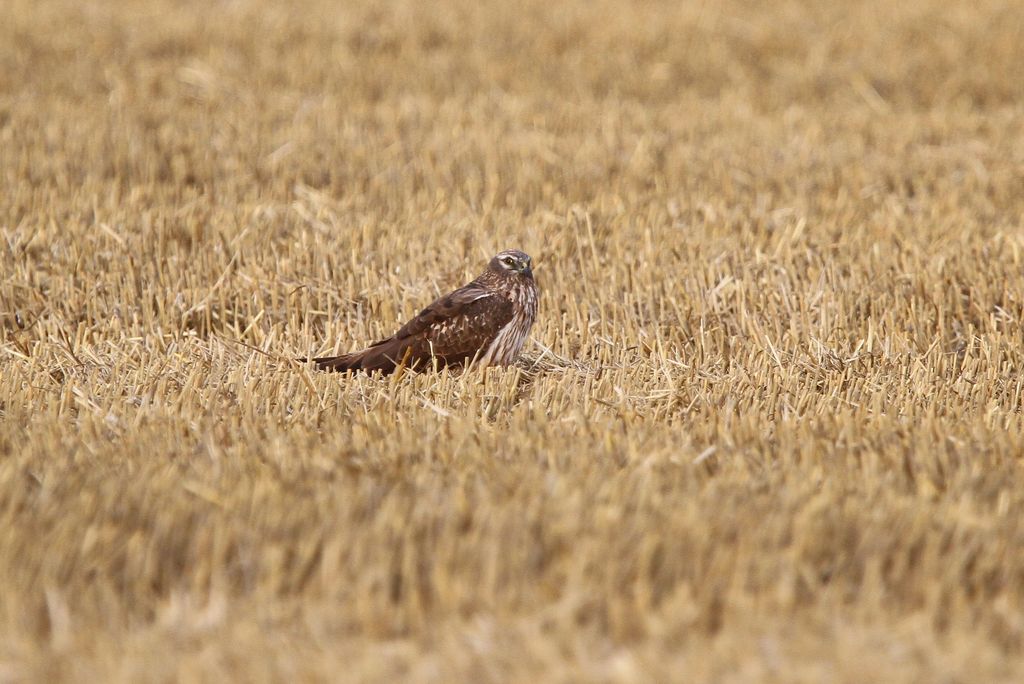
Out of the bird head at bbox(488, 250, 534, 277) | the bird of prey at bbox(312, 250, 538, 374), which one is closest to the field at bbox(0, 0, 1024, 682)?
the bird of prey at bbox(312, 250, 538, 374)

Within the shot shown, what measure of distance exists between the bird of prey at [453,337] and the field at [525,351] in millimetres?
173

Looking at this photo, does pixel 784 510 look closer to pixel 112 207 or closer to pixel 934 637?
pixel 934 637

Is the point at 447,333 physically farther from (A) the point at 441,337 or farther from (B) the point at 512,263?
(B) the point at 512,263

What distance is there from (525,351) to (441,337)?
0.88 metres

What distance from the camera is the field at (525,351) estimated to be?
3.31 m

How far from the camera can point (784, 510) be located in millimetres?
3785

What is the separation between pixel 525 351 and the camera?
6492mm

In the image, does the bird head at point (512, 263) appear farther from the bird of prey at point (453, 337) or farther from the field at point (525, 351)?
the field at point (525, 351)

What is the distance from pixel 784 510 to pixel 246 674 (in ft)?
5.64

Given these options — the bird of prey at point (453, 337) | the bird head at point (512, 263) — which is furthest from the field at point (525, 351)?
the bird head at point (512, 263)

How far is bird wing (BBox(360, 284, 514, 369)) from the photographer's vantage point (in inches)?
225

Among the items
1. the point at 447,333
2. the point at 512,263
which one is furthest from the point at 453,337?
the point at 512,263

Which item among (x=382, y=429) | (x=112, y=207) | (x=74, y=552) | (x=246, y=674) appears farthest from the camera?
(x=112, y=207)

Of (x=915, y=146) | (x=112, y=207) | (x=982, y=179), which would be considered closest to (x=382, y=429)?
(x=112, y=207)
